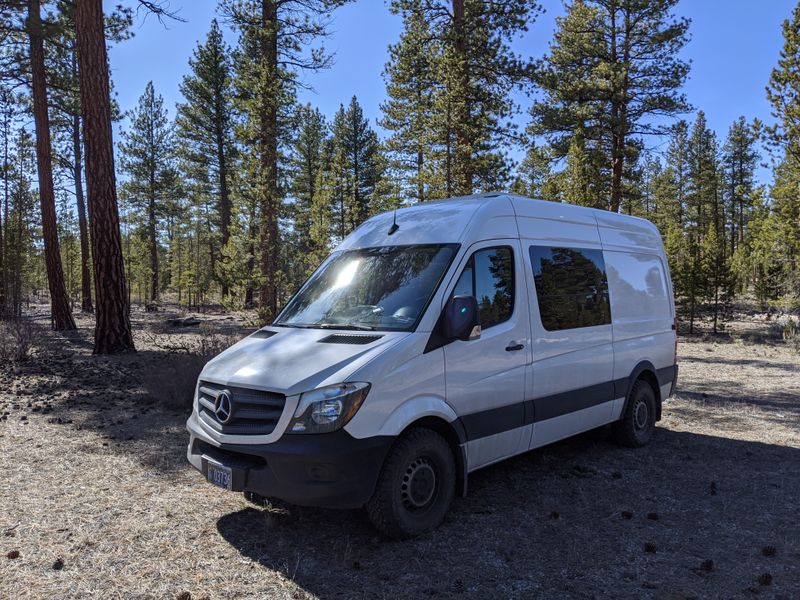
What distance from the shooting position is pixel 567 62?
21984 millimetres

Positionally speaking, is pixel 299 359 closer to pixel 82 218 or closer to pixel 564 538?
pixel 564 538

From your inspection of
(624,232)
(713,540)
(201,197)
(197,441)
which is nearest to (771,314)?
(624,232)

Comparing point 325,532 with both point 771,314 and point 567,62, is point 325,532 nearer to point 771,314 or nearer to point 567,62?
point 567,62

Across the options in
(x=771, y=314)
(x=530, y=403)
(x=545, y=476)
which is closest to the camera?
(x=530, y=403)

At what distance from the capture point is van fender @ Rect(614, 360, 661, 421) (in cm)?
617

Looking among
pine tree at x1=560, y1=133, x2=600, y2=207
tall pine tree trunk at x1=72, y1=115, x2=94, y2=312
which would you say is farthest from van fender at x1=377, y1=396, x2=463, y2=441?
tall pine tree trunk at x1=72, y1=115, x2=94, y2=312

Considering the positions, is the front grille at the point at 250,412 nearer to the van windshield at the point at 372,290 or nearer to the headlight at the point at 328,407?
the headlight at the point at 328,407

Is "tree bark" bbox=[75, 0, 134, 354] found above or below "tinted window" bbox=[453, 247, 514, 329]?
above

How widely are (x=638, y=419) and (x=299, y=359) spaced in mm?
4600

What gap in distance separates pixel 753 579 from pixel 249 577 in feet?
10.8

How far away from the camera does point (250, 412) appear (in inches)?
151

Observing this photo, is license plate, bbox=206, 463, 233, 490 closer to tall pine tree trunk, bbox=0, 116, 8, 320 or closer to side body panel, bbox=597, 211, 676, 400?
side body panel, bbox=597, 211, 676, 400

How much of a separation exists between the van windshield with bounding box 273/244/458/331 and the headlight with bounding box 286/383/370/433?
2.30 ft

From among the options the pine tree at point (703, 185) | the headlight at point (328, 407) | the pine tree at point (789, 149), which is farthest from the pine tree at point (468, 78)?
the pine tree at point (703, 185)
